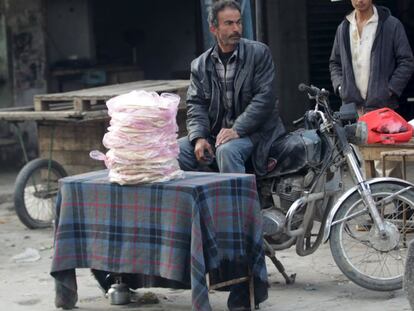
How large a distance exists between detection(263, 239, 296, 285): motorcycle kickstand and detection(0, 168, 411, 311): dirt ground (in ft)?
0.19

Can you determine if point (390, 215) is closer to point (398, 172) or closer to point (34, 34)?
point (398, 172)

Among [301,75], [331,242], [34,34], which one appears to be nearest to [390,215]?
[331,242]

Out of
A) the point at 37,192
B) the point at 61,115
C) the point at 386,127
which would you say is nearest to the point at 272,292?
the point at 386,127

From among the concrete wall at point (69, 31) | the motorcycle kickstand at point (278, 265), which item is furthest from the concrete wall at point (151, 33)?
the motorcycle kickstand at point (278, 265)

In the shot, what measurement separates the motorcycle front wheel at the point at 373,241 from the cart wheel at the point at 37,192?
12.1 ft

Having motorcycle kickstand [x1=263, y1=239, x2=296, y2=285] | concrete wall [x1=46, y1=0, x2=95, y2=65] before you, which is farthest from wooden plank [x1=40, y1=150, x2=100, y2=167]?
concrete wall [x1=46, y1=0, x2=95, y2=65]

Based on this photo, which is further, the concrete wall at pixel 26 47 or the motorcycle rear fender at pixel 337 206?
the concrete wall at pixel 26 47

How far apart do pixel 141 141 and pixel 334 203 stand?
1.50 metres

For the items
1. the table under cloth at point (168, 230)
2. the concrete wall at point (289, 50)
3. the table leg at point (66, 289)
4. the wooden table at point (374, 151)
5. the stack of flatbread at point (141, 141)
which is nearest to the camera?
the table under cloth at point (168, 230)

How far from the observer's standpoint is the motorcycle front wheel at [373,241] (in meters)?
6.57

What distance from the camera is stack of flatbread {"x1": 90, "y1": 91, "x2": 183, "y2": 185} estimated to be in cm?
616

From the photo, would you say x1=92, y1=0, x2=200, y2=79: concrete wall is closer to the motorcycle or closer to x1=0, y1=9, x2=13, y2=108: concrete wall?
x1=0, y1=9, x2=13, y2=108: concrete wall

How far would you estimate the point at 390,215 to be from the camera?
694cm

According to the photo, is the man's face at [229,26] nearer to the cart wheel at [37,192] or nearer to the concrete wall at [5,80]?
the cart wheel at [37,192]
